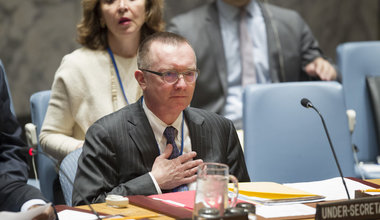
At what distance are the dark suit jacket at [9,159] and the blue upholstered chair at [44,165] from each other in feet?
2.76

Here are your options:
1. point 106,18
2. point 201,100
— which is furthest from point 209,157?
point 201,100

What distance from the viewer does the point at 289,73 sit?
13.0ft

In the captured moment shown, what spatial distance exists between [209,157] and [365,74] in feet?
5.62

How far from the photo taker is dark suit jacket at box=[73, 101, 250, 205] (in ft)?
7.43

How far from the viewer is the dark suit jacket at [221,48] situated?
3.85 meters

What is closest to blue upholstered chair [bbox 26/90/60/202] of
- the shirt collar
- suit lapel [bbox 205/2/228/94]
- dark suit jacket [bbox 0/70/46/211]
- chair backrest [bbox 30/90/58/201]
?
chair backrest [bbox 30/90/58/201]

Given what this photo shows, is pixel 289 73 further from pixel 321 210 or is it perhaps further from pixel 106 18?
pixel 321 210

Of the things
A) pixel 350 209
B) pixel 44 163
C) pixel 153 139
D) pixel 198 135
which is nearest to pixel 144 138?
pixel 153 139

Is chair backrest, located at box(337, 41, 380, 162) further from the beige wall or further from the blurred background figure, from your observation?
the beige wall

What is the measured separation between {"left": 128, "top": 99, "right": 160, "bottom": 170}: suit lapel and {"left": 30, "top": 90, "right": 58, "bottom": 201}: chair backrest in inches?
37.2

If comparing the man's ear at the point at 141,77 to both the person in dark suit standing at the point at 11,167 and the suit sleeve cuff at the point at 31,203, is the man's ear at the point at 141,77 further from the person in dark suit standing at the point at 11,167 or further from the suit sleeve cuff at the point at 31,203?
the suit sleeve cuff at the point at 31,203

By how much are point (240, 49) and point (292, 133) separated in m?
1.13

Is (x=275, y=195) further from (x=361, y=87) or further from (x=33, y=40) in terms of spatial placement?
(x=33, y=40)

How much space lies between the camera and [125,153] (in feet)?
7.73
